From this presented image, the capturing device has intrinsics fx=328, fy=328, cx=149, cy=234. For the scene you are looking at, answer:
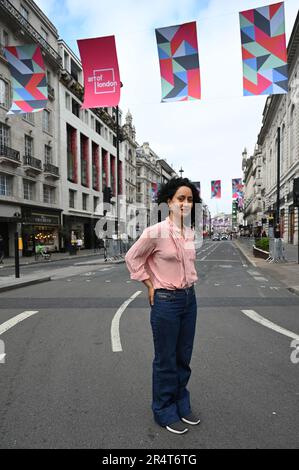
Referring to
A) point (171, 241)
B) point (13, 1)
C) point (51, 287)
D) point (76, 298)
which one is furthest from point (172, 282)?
point (13, 1)

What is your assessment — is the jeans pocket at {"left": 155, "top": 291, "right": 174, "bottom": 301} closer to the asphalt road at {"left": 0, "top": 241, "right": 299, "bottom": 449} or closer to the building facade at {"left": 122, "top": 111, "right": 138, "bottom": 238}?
the asphalt road at {"left": 0, "top": 241, "right": 299, "bottom": 449}

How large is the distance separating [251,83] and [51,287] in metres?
9.71

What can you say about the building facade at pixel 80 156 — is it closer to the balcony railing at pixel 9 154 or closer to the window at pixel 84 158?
the window at pixel 84 158

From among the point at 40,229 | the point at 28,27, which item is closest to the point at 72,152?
the point at 40,229

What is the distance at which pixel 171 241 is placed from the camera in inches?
108

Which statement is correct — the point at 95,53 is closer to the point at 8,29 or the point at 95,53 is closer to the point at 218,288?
the point at 218,288

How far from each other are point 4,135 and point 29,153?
3693mm

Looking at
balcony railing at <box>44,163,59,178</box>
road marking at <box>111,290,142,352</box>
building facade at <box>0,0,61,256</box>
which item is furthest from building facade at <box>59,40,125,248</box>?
road marking at <box>111,290,142,352</box>

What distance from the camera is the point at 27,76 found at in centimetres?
1445

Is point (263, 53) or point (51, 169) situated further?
point (51, 169)

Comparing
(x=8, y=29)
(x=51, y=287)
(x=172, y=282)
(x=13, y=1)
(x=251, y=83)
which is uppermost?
(x=13, y=1)

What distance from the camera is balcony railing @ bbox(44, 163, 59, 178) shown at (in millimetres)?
32656

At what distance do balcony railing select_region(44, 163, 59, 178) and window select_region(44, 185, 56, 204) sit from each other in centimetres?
151

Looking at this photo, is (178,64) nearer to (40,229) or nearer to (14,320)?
(14,320)
